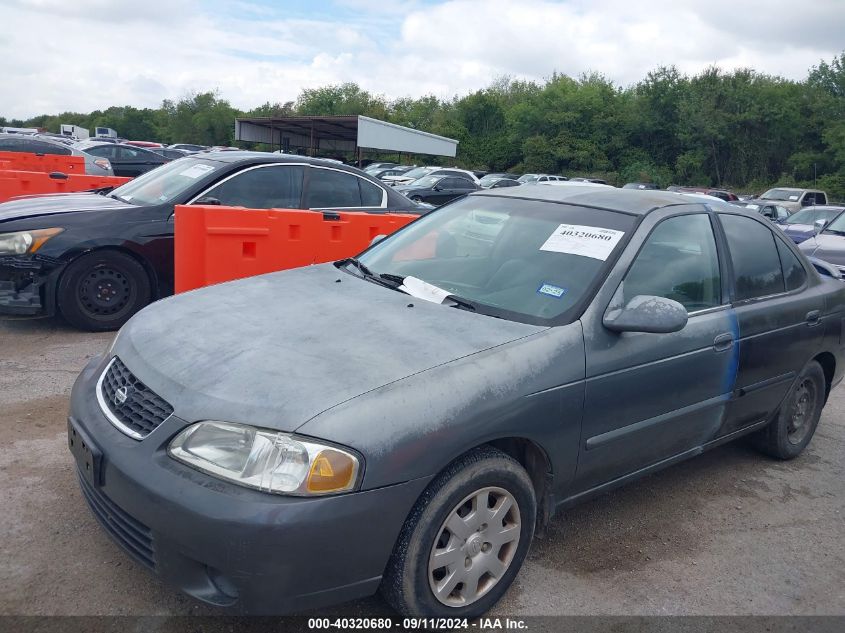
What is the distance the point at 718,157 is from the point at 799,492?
151 ft

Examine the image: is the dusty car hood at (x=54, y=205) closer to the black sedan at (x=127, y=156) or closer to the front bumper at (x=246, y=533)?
the front bumper at (x=246, y=533)

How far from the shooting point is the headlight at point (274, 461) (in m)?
2.27

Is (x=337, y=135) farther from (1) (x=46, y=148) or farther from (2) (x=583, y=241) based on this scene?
(2) (x=583, y=241)

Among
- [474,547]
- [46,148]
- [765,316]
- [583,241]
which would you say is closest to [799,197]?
[46,148]

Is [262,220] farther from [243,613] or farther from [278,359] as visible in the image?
[243,613]

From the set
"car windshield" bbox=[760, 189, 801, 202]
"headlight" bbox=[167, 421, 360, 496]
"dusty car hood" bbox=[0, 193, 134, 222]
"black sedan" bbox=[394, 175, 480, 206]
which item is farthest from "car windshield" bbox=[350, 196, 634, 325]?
"car windshield" bbox=[760, 189, 801, 202]

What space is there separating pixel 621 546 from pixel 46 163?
45.4 ft

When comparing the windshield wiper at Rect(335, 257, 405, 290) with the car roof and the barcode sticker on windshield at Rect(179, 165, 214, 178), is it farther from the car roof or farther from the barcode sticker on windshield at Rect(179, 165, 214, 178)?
the barcode sticker on windshield at Rect(179, 165, 214, 178)

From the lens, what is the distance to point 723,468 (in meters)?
4.51

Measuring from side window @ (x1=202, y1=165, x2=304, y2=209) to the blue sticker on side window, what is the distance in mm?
4105

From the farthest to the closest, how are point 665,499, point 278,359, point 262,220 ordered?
point 262,220, point 665,499, point 278,359

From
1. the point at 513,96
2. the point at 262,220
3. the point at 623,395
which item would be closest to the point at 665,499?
the point at 623,395

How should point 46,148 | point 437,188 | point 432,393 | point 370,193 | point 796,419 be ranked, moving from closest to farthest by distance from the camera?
point 432,393
point 796,419
point 370,193
point 46,148
point 437,188

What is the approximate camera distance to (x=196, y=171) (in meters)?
6.80
